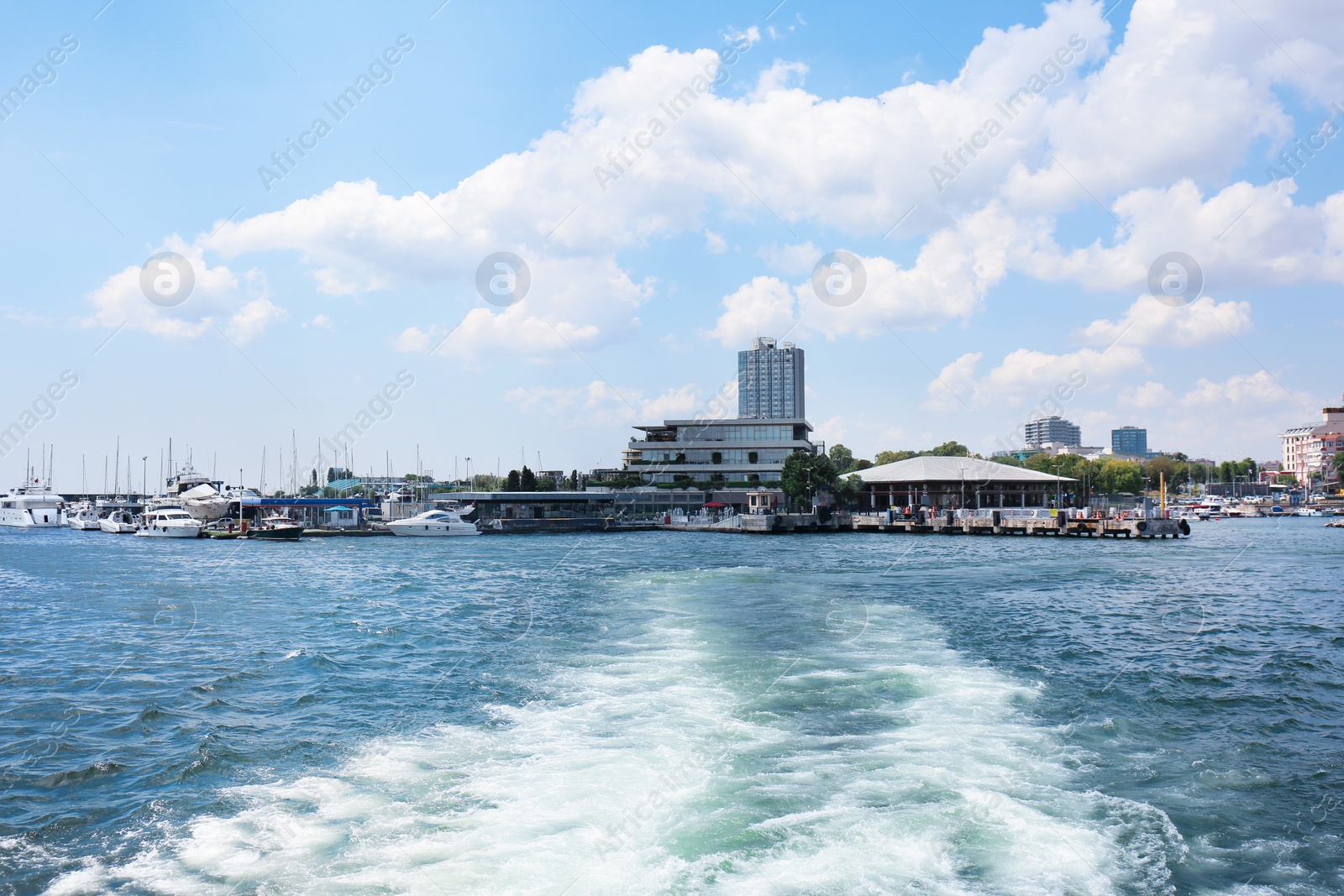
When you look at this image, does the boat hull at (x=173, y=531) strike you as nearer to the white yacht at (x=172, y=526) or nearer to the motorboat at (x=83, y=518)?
the white yacht at (x=172, y=526)

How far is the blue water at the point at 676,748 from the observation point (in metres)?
8.19

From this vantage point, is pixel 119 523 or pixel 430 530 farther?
pixel 119 523

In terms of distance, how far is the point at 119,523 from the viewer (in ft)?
316

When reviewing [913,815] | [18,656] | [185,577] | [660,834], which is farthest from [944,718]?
[185,577]

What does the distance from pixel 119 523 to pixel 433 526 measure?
44993mm

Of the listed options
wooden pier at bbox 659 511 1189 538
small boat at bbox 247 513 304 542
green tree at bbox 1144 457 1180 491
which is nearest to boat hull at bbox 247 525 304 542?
small boat at bbox 247 513 304 542

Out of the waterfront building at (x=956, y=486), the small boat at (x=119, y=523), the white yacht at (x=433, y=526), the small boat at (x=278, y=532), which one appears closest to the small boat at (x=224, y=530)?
the small boat at (x=278, y=532)

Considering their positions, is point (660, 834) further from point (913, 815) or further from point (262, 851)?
point (262, 851)

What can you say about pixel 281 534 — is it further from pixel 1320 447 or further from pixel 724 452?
pixel 1320 447

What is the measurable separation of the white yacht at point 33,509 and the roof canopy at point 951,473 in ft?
370

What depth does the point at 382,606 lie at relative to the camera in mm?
29062

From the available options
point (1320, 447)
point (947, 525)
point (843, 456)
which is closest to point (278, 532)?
point (947, 525)

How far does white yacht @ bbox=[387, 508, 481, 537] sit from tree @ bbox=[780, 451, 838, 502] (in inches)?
1329

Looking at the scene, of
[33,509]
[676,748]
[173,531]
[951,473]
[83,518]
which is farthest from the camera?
[33,509]
